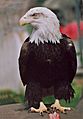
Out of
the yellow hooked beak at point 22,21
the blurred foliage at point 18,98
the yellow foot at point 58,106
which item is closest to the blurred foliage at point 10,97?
the blurred foliage at point 18,98

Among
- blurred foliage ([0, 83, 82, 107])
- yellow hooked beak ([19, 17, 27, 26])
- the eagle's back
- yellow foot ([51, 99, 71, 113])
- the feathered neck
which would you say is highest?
yellow hooked beak ([19, 17, 27, 26])

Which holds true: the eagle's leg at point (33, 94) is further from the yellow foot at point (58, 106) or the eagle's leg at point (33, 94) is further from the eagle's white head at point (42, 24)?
the eagle's white head at point (42, 24)

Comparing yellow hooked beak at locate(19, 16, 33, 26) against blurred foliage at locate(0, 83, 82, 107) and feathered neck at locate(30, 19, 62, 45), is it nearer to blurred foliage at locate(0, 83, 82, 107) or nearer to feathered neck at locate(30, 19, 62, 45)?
feathered neck at locate(30, 19, 62, 45)

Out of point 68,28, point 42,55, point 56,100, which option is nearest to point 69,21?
point 68,28

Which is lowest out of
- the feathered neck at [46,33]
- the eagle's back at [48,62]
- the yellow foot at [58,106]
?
the yellow foot at [58,106]

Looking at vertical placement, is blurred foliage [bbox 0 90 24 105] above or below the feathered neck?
below

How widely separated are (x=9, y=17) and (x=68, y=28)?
231mm

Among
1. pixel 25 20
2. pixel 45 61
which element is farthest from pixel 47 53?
pixel 25 20

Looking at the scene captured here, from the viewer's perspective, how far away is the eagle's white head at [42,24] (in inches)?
68.8

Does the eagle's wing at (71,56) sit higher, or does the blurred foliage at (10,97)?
the eagle's wing at (71,56)

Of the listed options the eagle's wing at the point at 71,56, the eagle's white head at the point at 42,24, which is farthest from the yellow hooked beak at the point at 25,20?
the eagle's wing at the point at 71,56

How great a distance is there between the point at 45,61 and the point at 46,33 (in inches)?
4.1

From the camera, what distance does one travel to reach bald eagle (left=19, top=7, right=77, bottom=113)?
5.74 ft

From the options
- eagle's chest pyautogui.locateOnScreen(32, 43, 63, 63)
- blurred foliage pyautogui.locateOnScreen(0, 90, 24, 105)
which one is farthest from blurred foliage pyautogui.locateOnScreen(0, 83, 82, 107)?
eagle's chest pyautogui.locateOnScreen(32, 43, 63, 63)
